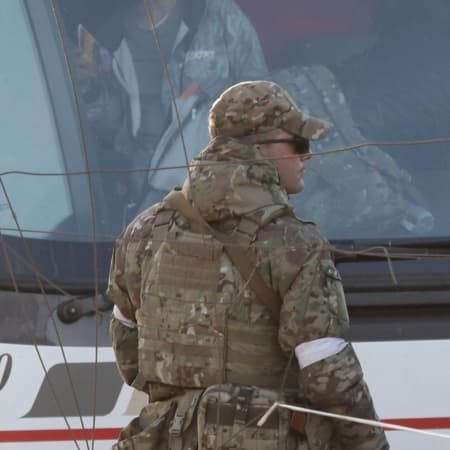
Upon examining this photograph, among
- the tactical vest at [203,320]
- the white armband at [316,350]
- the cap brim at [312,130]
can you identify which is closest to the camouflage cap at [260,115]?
the cap brim at [312,130]

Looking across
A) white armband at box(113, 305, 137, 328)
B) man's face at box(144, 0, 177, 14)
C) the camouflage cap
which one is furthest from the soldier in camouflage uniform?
man's face at box(144, 0, 177, 14)

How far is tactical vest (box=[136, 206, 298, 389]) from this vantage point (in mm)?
3795

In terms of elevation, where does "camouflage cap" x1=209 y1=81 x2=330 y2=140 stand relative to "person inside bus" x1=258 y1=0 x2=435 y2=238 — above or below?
below

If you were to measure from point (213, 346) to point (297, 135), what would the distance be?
1.84ft

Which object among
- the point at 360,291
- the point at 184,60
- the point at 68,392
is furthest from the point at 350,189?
the point at 68,392

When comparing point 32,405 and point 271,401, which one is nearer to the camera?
point 271,401

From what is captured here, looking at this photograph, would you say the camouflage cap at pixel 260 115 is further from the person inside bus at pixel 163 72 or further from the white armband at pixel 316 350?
the person inside bus at pixel 163 72

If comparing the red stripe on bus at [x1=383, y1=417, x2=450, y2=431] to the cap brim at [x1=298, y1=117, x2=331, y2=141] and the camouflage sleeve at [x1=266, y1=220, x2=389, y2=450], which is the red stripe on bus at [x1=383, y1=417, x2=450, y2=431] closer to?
the camouflage sleeve at [x1=266, y1=220, x2=389, y2=450]

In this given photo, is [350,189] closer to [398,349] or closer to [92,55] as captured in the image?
[398,349]

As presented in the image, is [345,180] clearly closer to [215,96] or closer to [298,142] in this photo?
[215,96]

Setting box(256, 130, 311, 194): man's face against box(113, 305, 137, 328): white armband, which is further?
box(113, 305, 137, 328): white armband

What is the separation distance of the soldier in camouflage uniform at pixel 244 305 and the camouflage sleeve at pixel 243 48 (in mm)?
914

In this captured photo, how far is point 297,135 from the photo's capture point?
3910mm

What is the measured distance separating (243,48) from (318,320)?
138 centimetres
